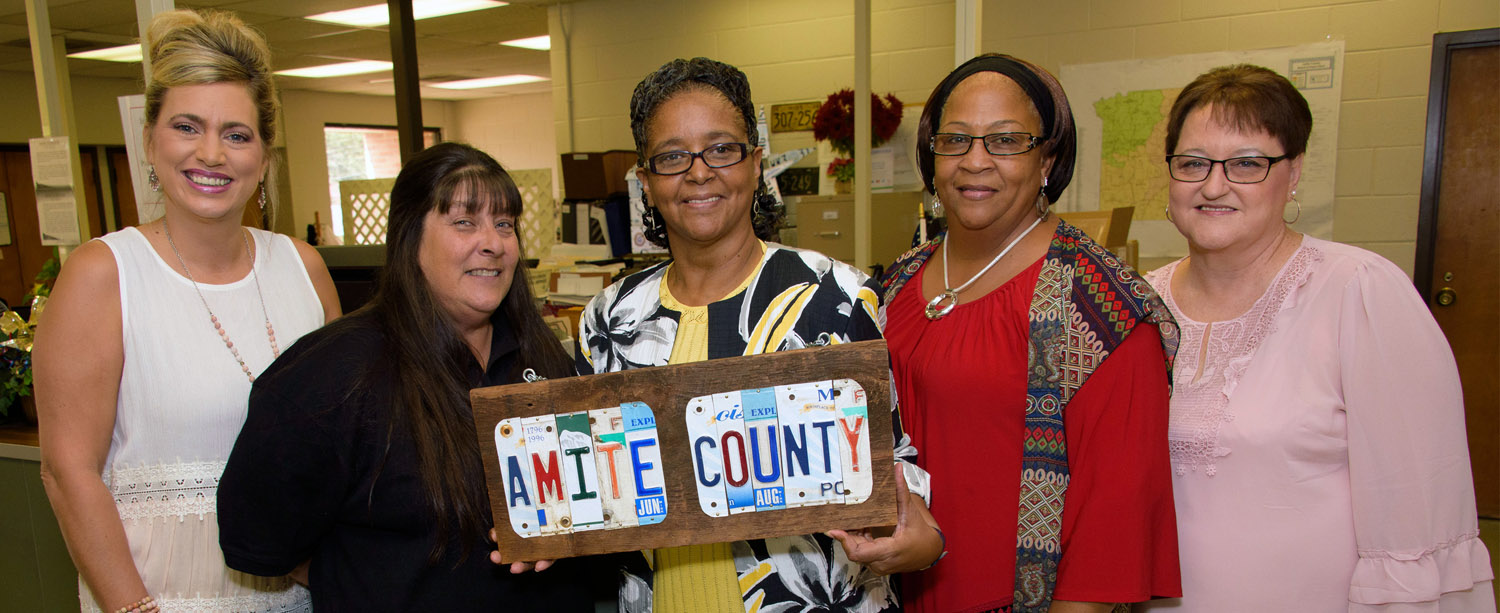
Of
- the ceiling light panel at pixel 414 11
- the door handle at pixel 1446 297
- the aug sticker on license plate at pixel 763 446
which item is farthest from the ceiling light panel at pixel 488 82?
the aug sticker on license plate at pixel 763 446

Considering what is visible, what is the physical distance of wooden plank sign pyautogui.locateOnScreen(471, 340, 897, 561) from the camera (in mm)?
1145

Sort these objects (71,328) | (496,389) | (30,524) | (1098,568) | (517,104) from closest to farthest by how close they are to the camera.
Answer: (496,389), (1098,568), (71,328), (30,524), (517,104)

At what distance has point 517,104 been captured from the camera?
13.5 metres

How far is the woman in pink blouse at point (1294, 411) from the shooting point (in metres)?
1.38

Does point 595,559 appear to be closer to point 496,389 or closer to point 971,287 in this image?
point 496,389

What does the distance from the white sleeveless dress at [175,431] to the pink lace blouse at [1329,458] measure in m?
1.74

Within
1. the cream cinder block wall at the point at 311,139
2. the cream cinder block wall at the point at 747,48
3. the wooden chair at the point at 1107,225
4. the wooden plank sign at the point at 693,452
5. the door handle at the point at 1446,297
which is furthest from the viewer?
the cream cinder block wall at the point at 311,139

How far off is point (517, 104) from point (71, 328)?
503 inches

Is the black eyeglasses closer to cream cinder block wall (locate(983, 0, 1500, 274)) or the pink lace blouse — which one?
the pink lace blouse

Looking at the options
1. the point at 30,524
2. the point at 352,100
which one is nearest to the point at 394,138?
the point at 352,100

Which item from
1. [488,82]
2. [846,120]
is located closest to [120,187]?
[488,82]

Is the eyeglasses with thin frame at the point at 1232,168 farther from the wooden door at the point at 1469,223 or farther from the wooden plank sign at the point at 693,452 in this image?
the wooden door at the point at 1469,223

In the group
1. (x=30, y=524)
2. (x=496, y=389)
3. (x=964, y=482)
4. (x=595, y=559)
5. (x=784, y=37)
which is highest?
(x=784, y=37)

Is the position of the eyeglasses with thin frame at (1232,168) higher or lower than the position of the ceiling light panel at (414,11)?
lower
